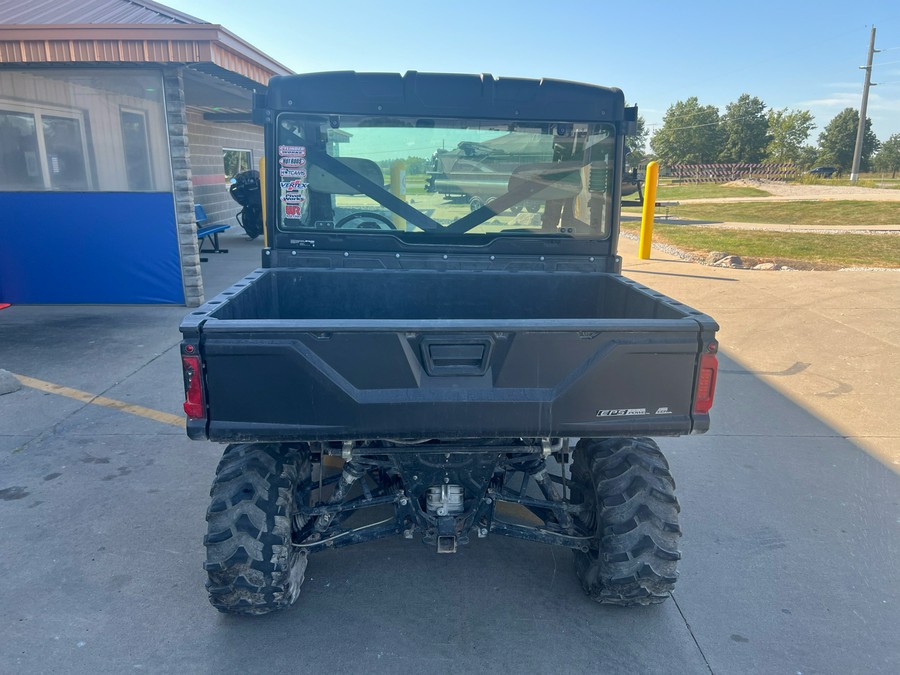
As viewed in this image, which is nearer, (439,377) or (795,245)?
(439,377)

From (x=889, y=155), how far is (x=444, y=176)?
8759cm

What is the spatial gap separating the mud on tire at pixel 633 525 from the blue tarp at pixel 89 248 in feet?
23.5

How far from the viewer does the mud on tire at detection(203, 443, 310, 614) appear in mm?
2676

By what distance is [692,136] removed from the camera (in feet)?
264

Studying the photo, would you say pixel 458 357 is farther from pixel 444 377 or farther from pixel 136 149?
pixel 136 149

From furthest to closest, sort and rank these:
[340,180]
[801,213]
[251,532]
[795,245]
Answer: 1. [801,213]
2. [795,245]
3. [340,180]
4. [251,532]

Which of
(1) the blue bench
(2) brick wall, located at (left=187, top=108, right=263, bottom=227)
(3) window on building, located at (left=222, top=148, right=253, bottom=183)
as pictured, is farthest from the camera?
(3) window on building, located at (left=222, top=148, right=253, bottom=183)

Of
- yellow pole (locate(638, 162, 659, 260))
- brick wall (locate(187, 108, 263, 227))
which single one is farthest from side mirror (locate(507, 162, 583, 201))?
brick wall (locate(187, 108, 263, 227))

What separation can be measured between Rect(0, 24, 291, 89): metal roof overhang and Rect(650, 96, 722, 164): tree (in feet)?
251

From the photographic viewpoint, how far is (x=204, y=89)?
11.2 m

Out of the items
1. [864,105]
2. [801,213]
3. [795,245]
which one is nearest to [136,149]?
[795,245]

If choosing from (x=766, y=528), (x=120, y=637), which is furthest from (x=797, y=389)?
(x=120, y=637)

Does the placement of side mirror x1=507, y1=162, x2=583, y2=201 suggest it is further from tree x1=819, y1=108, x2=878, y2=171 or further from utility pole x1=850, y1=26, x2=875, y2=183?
tree x1=819, y1=108, x2=878, y2=171

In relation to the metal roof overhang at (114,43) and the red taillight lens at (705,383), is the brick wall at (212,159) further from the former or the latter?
the red taillight lens at (705,383)
